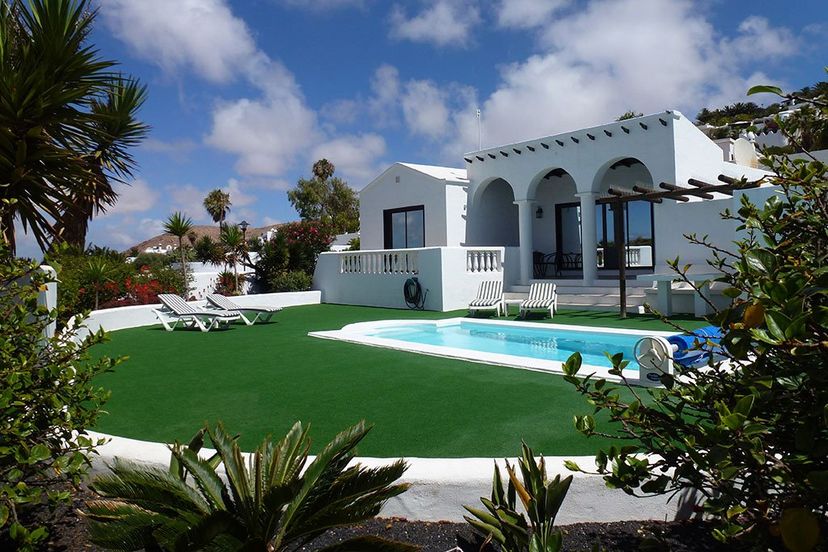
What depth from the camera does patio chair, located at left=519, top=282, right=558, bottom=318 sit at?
15617 millimetres

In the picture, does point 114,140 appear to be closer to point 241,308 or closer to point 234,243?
point 241,308

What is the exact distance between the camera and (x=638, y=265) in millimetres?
22516

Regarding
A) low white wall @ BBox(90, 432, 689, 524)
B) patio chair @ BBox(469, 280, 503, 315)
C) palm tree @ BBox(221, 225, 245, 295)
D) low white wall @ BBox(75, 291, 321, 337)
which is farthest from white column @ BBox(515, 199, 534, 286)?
low white wall @ BBox(90, 432, 689, 524)

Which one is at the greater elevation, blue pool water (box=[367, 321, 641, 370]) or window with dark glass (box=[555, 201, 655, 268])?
window with dark glass (box=[555, 201, 655, 268])

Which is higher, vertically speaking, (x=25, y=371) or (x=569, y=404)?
(x=25, y=371)

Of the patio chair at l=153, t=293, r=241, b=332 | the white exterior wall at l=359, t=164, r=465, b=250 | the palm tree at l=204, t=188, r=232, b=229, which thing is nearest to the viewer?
the patio chair at l=153, t=293, r=241, b=332

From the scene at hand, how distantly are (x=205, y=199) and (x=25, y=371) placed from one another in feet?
224

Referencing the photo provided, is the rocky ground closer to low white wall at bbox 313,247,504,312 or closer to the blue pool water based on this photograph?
the blue pool water

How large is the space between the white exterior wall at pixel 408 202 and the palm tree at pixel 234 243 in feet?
18.2

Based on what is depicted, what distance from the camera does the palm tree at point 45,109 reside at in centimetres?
806

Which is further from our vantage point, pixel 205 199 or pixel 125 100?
pixel 205 199

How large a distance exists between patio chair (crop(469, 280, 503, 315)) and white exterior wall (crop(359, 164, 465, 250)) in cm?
513

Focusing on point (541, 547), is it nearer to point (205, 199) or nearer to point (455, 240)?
point (455, 240)

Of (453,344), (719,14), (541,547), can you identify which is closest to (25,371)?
(541,547)
